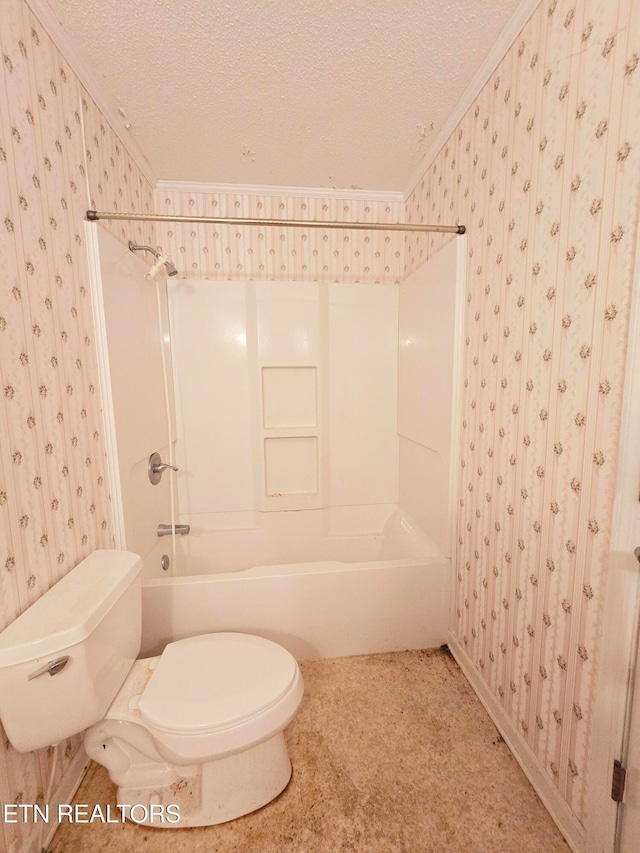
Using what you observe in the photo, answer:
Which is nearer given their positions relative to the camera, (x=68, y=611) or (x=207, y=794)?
(x=68, y=611)

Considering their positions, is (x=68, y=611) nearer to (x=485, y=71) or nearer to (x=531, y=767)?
(x=531, y=767)

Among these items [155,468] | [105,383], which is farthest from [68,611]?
[155,468]

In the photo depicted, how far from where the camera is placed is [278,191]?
208 cm

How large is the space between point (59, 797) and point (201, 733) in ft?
1.84

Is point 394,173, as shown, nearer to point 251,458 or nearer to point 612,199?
point 612,199

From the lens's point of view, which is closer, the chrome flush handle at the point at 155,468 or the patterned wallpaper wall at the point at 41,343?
the patterned wallpaper wall at the point at 41,343

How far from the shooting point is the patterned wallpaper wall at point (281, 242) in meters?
2.08

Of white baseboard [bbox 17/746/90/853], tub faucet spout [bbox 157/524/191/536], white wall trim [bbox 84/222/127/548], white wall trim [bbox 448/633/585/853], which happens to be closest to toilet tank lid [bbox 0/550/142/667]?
white wall trim [bbox 84/222/127/548]

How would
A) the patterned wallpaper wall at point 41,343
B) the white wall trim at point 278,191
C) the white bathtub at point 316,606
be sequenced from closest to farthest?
1. the patterned wallpaper wall at point 41,343
2. the white bathtub at point 316,606
3. the white wall trim at point 278,191

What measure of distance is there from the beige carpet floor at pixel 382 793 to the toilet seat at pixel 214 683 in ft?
1.27

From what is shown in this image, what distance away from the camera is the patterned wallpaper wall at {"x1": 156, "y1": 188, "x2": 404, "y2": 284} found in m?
2.08

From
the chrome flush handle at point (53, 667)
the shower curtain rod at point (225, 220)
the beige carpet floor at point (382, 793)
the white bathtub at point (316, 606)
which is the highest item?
the shower curtain rod at point (225, 220)

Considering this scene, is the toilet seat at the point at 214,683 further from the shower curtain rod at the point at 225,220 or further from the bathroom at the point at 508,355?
the shower curtain rod at the point at 225,220

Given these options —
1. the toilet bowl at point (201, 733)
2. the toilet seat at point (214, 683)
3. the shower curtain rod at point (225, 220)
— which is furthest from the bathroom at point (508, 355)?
the toilet seat at point (214, 683)
